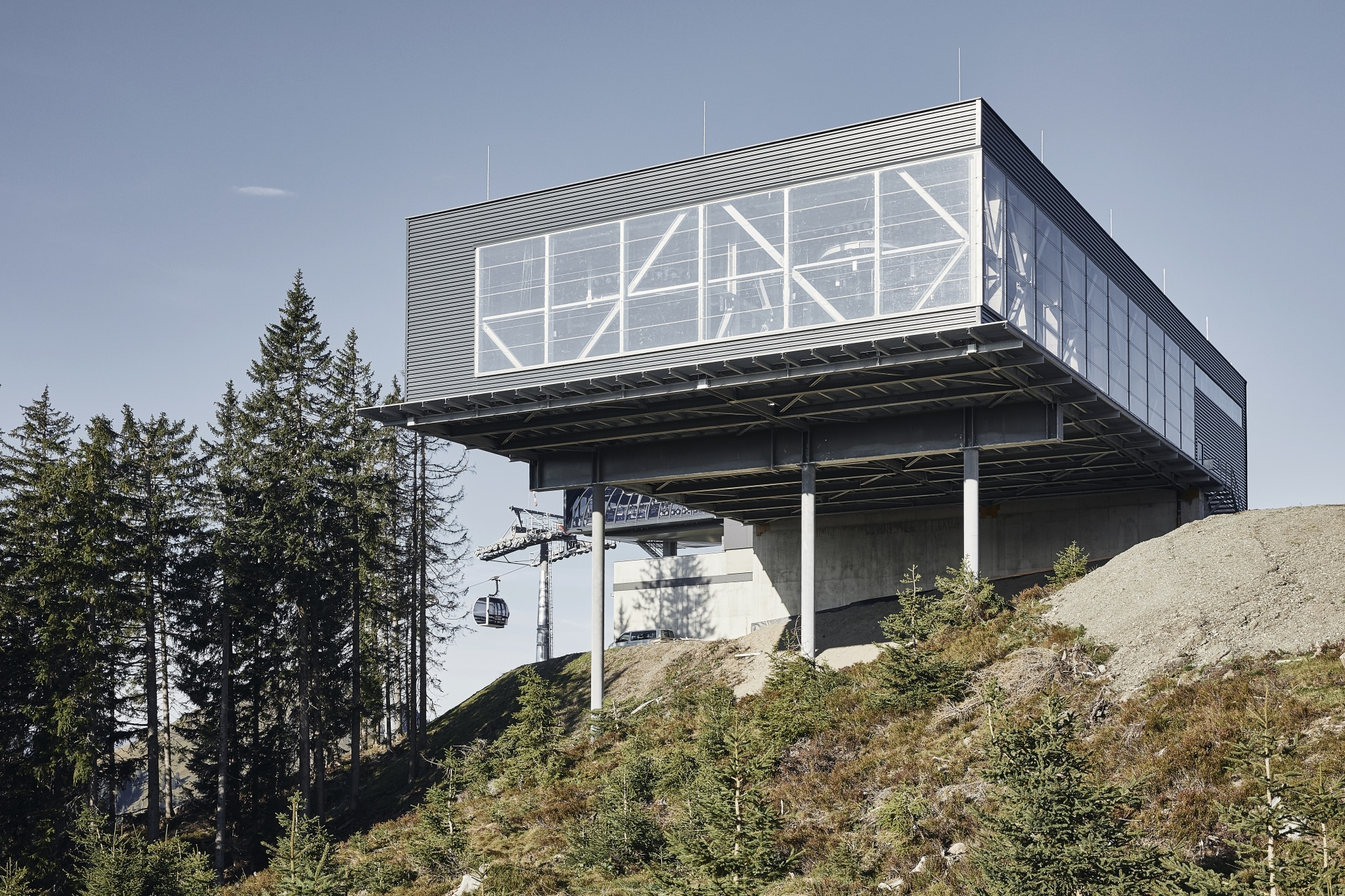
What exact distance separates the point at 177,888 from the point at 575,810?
8383 millimetres

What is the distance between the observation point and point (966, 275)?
100 feet

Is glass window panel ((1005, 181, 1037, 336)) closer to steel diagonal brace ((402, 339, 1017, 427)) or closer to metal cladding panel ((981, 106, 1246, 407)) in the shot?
metal cladding panel ((981, 106, 1246, 407))

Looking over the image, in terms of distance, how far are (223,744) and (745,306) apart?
2434cm


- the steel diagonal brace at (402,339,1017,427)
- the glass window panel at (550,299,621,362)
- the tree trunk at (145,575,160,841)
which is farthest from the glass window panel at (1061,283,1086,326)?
the tree trunk at (145,575,160,841)

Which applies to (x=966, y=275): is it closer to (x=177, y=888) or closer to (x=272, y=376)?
(x=177, y=888)

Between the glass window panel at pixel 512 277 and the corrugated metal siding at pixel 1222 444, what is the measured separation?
82.7 feet

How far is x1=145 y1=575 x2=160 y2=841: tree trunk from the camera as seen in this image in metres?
42.1

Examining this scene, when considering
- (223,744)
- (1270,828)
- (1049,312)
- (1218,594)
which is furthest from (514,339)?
(1270,828)

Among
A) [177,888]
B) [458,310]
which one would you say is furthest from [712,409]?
[177,888]

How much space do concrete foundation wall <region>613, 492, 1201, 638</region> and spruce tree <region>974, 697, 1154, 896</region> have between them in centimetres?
3303

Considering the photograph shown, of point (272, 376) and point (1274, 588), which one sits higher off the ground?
point (272, 376)

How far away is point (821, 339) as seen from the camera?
31.9 meters

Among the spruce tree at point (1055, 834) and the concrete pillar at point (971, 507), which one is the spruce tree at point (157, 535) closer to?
the concrete pillar at point (971, 507)

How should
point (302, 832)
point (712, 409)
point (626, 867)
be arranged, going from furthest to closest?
point (712, 409), point (626, 867), point (302, 832)
